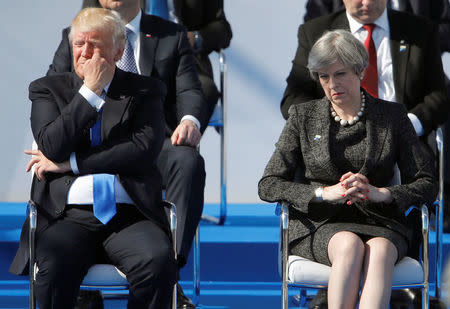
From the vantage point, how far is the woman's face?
11.5ft

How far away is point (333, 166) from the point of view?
350 cm

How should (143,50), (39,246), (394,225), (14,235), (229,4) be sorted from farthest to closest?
1. (229,4)
2. (14,235)
3. (143,50)
4. (394,225)
5. (39,246)

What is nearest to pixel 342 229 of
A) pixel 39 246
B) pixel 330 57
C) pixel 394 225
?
pixel 394 225

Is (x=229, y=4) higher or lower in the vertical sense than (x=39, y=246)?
higher

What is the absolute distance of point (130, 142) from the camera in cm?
337

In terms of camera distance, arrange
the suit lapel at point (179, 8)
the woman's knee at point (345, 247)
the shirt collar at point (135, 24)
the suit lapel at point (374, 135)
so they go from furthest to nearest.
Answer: the suit lapel at point (179, 8) < the shirt collar at point (135, 24) < the suit lapel at point (374, 135) < the woman's knee at point (345, 247)

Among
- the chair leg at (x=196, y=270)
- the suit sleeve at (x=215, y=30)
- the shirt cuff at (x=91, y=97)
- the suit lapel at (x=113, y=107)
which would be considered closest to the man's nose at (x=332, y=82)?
the suit lapel at (x=113, y=107)

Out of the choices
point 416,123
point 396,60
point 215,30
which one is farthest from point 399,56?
point 215,30

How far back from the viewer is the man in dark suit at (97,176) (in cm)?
318

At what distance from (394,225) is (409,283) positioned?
0.79ft

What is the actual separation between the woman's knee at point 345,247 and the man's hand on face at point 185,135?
950 mm

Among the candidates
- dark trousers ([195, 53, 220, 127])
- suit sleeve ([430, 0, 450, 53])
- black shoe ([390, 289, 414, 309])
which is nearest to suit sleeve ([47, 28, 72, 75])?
dark trousers ([195, 53, 220, 127])

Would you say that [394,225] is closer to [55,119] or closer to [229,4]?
[55,119]

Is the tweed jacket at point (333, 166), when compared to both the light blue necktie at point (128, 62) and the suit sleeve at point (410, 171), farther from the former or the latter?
the light blue necktie at point (128, 62)
